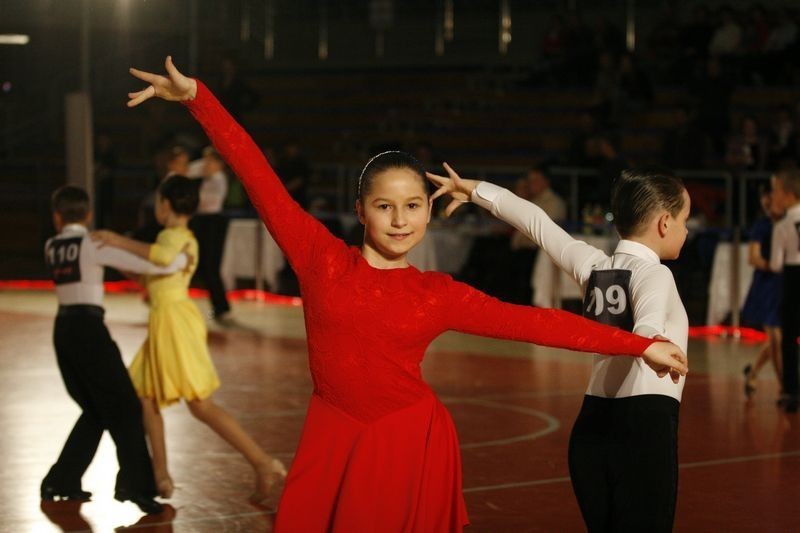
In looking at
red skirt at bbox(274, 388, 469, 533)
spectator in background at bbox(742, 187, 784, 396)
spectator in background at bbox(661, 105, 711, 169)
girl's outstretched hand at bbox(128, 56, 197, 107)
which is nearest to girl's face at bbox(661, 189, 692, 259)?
red skirt at bbox(274, 388, 469, 533)

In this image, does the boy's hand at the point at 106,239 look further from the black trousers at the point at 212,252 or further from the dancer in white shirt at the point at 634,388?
the black trousers at the point at 212,252

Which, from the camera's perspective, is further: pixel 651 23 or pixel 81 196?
pixel 651 23

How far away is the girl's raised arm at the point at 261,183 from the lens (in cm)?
416

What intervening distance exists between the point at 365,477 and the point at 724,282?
10.5 metres

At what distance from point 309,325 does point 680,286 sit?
11.1 meters

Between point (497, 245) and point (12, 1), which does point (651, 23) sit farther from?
point (12, 1)

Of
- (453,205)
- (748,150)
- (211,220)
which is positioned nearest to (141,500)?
(453,205)

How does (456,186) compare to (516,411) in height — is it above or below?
above

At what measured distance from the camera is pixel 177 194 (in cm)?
748

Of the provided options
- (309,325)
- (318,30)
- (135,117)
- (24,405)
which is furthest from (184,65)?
(309,325)

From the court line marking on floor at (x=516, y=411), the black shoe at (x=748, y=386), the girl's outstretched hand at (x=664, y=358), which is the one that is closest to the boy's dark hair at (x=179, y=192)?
the court line marking on floor at (x=516, y=411)

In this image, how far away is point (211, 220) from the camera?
1517cm

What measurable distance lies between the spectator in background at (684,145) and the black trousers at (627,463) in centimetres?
1257

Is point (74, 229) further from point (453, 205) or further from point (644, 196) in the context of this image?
point (644, 196)
